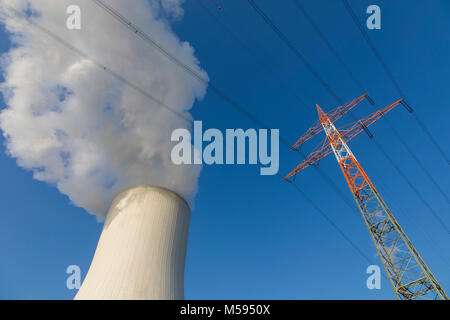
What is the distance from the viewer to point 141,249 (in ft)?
36.2

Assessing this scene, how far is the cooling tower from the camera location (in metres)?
10.1

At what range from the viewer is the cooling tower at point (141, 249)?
10141 millimetres

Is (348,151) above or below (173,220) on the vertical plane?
above
